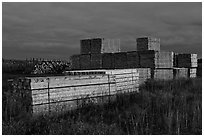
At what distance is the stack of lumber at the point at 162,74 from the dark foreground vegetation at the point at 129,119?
7.12 feet

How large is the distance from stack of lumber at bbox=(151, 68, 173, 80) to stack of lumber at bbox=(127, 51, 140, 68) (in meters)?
0.65

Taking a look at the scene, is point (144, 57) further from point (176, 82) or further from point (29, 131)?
point (29, 131)

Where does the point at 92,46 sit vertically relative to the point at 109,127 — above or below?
above

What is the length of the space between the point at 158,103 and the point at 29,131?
3.09m

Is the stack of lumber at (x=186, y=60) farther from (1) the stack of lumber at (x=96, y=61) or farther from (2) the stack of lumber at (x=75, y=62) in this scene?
(2) the stack of lumber at (x=75, y=62)

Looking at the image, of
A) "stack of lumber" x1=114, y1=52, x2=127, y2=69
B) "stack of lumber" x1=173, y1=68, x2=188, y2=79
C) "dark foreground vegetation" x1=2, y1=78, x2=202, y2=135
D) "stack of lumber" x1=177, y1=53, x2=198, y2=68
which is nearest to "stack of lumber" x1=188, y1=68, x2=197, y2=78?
"stack of lumber" x1=177, y1=53, x2=198, y2=68

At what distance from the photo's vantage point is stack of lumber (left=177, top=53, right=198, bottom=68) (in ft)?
38.3

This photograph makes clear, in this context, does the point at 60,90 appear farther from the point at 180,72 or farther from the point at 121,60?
the point at 180,72

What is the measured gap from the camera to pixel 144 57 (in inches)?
401

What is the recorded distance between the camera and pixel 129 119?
5.66 meters

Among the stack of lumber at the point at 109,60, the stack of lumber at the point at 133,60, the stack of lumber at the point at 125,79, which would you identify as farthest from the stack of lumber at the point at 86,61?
the stack of lumber at the point at 125,79

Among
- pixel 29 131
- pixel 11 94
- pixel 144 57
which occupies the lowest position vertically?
pixel 29 131

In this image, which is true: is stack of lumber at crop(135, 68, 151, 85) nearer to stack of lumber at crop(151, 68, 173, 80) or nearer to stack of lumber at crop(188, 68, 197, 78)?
stack of lumber at crop(151, 68, 173, 80)

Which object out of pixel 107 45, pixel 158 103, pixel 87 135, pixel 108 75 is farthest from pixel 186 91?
pixel 87 135
